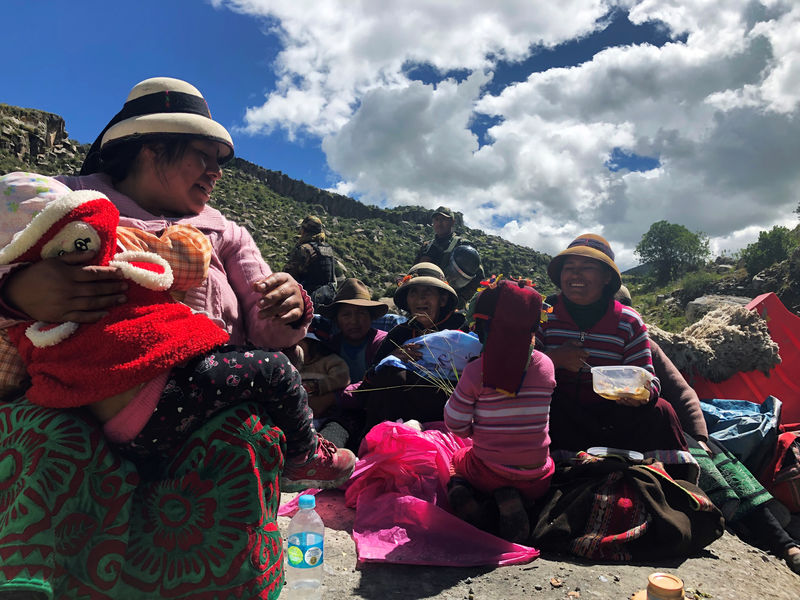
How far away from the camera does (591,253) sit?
3857 mm

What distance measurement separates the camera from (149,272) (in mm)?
1464

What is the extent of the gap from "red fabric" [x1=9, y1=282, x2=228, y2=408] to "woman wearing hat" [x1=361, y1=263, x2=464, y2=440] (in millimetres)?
2738

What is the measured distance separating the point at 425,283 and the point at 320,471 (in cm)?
344

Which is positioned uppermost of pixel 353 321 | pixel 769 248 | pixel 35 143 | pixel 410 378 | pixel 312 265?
pixel 35 143

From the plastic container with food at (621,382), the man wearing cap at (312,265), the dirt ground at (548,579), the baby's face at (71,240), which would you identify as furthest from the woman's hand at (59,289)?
the man wearing cap at (312,265)

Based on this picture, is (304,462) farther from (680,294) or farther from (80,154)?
(80,154)

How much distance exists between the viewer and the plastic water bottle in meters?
2.12

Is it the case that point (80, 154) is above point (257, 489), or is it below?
above

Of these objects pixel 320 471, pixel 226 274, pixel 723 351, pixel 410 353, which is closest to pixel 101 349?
pixel 226 274

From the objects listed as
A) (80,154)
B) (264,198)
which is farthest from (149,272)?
(264,198)

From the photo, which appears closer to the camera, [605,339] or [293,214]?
[605,339]

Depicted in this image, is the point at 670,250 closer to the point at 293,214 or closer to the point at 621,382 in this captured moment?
the point at 293,214

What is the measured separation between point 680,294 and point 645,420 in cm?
2767

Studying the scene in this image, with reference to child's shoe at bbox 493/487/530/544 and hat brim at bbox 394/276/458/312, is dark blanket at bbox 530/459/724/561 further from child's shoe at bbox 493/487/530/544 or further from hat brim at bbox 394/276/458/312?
hat brim at bbox 394/276/458/312
